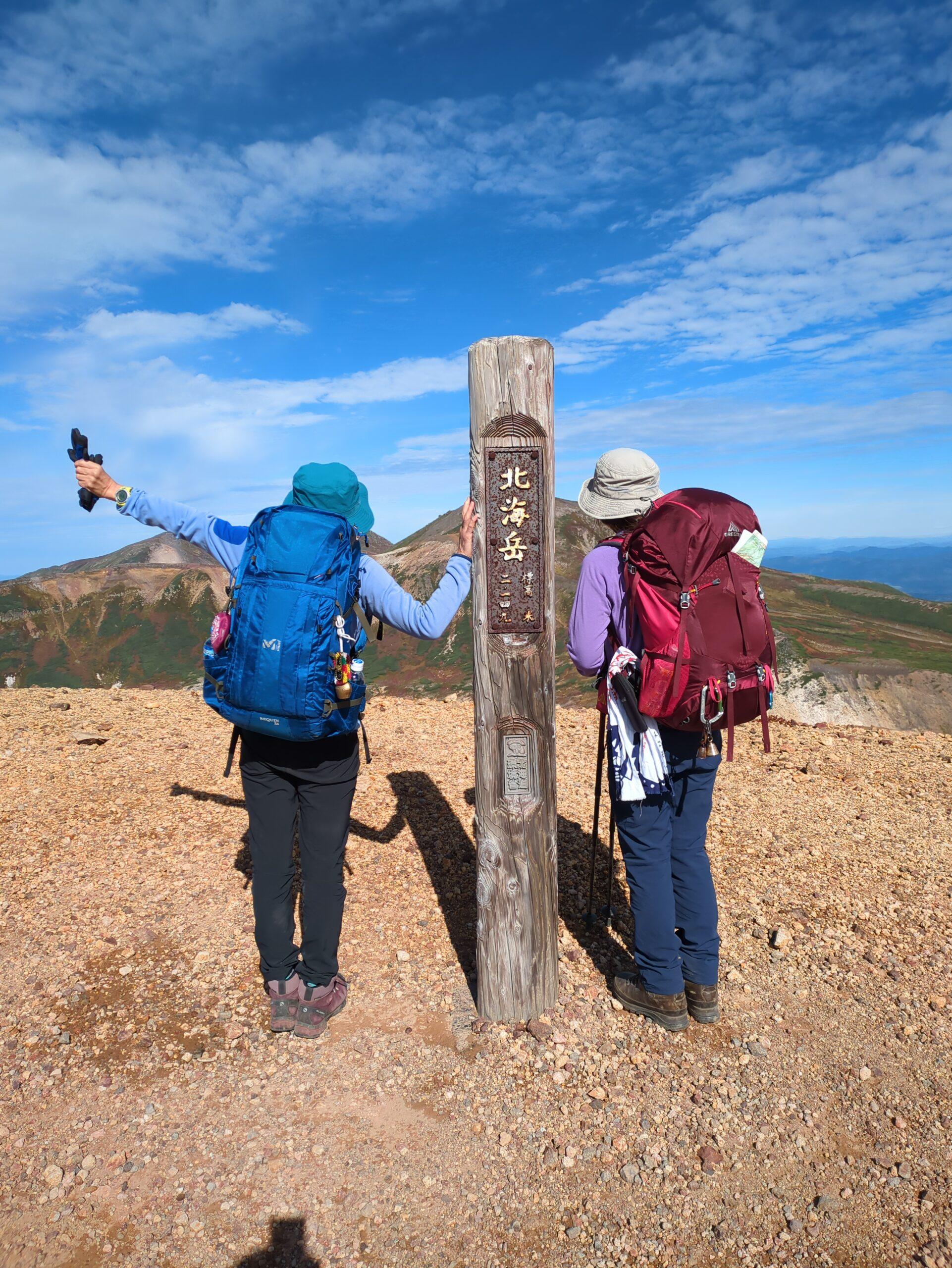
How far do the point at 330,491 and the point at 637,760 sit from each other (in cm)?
234

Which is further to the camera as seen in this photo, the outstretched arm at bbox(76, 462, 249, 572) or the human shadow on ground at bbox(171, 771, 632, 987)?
the human shadow on ground at bbox(171, 771, 632, 987)

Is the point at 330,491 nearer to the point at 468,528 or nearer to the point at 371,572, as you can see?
the point at 371,572

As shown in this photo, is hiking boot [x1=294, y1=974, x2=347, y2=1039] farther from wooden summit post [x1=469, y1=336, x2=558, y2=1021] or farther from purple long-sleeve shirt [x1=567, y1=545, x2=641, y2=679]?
purple long-sleeve shirt [x1=567, y1=545, x2=641, y2=679]

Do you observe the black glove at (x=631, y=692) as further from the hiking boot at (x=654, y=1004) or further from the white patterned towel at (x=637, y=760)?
the hiking boot at (x=654, y=1004)

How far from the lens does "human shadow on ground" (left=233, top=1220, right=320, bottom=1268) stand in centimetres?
305

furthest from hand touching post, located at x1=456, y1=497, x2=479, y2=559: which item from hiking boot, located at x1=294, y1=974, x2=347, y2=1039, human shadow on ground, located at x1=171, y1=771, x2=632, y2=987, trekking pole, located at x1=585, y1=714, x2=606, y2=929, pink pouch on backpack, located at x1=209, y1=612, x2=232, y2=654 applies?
hiking boot, located at x1=294, y1=974, x2=347, y2=1039

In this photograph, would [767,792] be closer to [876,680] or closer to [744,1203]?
[744,1203]

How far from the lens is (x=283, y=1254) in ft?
10.1

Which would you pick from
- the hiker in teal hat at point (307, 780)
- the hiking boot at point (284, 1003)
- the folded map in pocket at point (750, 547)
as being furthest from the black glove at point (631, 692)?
the hiking boot at point (284, 1003)

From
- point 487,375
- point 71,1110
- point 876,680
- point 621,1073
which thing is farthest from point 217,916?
point 876,680

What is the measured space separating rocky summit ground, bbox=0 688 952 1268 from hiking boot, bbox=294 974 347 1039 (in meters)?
0.10

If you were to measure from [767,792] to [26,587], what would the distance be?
33.9 meters

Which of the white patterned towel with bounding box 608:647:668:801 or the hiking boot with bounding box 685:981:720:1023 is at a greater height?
the white patterned towel with bounding box 608:647:668:801

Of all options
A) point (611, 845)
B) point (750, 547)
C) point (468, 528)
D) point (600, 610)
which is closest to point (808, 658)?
point (611, 845)
